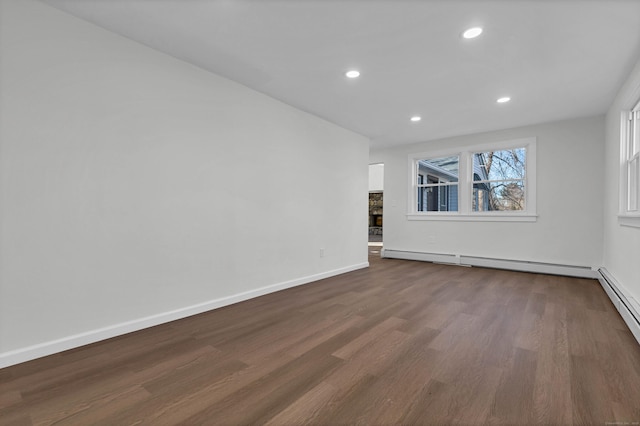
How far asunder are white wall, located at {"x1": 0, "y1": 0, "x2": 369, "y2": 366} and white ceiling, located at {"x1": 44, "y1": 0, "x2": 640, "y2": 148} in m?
0.28

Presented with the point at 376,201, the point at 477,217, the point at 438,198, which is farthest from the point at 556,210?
the point at 376,201

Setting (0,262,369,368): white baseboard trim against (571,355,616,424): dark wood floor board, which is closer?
(571,355,616,424): dark wood floor board

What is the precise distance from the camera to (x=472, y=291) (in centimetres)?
378

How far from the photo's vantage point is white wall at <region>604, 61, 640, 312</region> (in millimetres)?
2807

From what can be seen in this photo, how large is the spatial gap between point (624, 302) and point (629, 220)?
0.78 metres

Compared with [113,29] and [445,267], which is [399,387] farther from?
[445,267]

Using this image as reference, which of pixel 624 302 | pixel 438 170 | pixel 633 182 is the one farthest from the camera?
pixel 438 170

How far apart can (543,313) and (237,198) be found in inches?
130

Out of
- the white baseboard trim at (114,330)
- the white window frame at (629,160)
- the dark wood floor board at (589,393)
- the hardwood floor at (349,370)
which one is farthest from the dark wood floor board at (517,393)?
the white baseboard trim at (114,330)

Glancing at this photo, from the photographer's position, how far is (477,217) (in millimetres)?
5520

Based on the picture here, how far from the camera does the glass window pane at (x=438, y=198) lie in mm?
5973

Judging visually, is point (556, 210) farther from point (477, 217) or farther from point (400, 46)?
point (400, 46)

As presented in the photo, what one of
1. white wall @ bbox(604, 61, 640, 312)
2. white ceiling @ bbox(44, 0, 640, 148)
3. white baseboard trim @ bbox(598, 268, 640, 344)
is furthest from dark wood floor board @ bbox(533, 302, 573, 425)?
white ceiling @ bbox(44, 0, 640, 148)

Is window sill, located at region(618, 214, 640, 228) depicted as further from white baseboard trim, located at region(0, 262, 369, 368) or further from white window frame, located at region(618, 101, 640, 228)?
white baseboard trim, located at region(0, 262, 369, 368)
